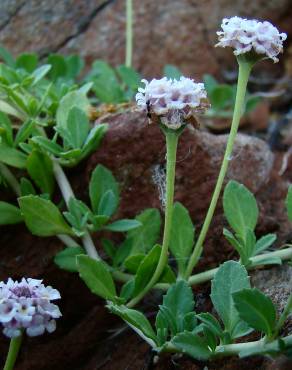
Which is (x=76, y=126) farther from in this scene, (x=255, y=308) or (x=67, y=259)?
(x=255, y=308)

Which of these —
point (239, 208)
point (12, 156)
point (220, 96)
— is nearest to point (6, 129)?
point (12, 156)

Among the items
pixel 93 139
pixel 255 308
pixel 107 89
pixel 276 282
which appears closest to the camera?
pixel 255 308

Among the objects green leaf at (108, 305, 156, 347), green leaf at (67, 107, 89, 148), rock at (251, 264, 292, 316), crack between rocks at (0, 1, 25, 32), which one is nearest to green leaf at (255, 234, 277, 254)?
rock at (251, 264, 292, 316)

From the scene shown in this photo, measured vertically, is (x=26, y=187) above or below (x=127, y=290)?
above

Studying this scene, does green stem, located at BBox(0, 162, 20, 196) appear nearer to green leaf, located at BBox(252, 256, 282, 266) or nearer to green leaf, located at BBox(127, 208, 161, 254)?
green leaf, located at BBox(127, 208, 161, 254)

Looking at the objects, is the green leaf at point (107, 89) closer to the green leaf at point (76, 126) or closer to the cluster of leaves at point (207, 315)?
the green leaf at point (76, 126)

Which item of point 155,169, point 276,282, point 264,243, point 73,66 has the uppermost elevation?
point 73,66

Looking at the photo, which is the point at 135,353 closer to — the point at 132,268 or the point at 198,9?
the point at 132,268
